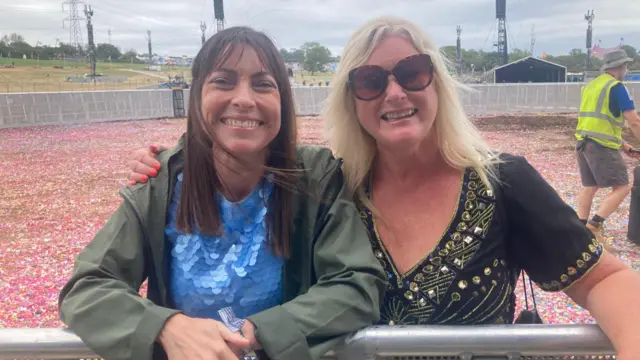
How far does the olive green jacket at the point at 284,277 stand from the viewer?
4.12ft

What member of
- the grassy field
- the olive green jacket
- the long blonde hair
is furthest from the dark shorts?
the grassy field

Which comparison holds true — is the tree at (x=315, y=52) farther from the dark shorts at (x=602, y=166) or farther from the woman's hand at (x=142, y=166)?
the dark shorts at (x=602, y=166)

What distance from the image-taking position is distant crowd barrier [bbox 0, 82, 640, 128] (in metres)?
20.2

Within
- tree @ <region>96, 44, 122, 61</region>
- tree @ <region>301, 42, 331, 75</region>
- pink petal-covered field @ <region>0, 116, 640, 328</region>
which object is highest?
tree @ <region>96, 44, 122, 61</region>

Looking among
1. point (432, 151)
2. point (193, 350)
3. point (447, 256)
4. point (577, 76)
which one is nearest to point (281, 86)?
point (432, 151)

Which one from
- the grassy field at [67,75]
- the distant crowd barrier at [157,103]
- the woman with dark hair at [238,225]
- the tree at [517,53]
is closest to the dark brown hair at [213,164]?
the woman with dark hair at [238,225]

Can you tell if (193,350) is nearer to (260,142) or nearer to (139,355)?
(139,355)

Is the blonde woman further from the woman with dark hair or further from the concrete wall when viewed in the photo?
the concrete wall

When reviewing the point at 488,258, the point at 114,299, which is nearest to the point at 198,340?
the point at 114,299

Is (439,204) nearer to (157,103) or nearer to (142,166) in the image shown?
(142,166)

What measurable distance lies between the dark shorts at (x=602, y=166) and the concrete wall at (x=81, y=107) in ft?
65.0

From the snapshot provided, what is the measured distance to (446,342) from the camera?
4.18 ft

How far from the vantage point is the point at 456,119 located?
1837 mm

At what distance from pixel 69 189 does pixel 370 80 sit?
29.9 ft
